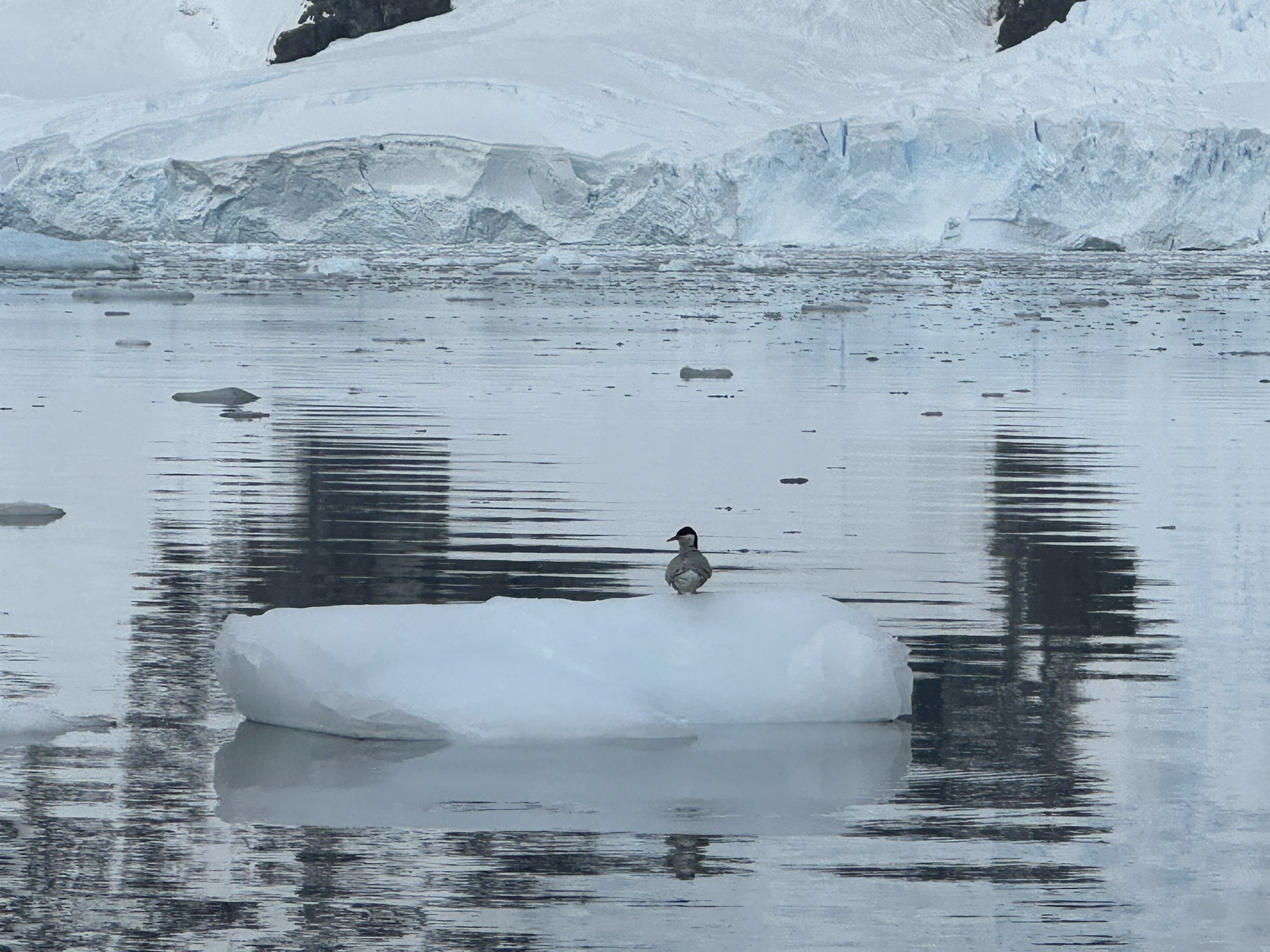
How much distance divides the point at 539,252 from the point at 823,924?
30.8 metres

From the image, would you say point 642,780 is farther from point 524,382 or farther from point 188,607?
point 524,382

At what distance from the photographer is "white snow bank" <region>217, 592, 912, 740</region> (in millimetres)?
3184

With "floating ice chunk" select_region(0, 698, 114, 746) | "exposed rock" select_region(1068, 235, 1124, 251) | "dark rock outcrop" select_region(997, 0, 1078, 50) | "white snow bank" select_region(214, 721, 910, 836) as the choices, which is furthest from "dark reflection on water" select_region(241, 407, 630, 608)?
"dark rock outcrop" select_region(997, 0, 1078, 50)

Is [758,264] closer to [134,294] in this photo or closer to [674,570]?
[134,294]

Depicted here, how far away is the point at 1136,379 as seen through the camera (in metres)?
10.8

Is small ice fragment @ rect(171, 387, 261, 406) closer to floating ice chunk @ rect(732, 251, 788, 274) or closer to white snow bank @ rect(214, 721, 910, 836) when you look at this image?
white snow bank @ rect(214, 721, 910, 836)

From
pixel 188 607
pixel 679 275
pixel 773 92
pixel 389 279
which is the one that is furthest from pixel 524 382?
pixel 773 92

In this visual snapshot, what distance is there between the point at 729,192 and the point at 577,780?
3109 cm

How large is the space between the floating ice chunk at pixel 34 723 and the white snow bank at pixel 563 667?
0.72 feet

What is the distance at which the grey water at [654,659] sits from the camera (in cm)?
238

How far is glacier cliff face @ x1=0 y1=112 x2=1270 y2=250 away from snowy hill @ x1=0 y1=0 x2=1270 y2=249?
0.13 ft

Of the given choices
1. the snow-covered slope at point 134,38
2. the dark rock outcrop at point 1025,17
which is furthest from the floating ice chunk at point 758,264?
the snow-covered slope at point 134,38

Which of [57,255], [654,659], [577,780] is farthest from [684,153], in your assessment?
[577,780]

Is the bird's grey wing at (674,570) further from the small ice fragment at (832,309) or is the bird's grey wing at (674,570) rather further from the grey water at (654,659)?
the small ice fragment at (832,309)
